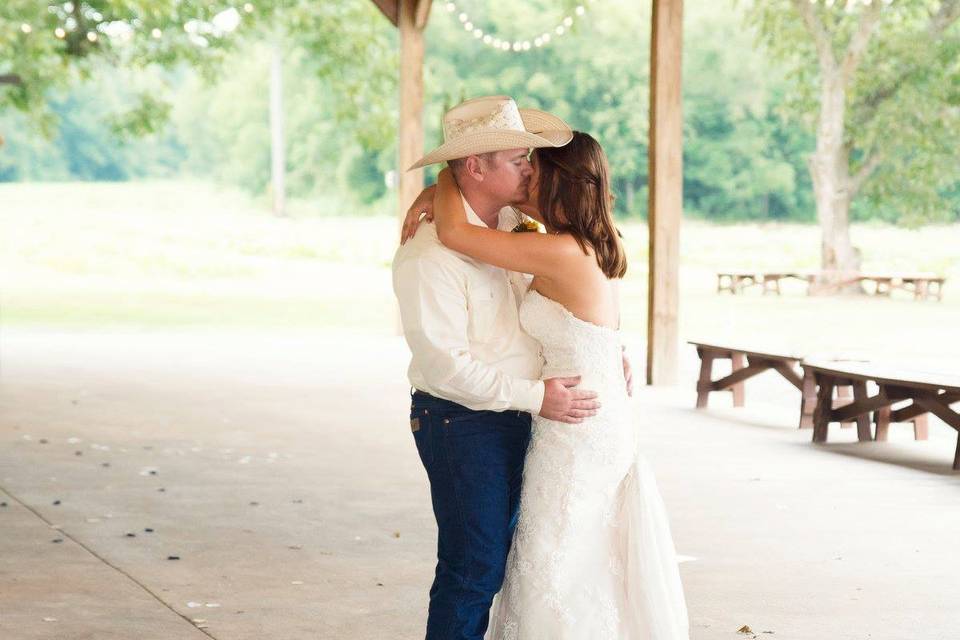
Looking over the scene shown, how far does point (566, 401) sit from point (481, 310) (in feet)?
0.96

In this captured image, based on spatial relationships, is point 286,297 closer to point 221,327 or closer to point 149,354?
point 221,327

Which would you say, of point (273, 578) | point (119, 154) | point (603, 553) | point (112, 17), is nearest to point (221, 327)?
point (112, 17)

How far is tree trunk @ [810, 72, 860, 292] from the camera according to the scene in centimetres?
2716

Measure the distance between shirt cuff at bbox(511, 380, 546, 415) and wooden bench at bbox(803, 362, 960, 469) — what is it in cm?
472

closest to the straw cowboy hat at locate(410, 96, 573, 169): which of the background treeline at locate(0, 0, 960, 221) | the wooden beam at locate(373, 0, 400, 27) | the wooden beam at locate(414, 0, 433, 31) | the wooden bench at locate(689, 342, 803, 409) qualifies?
Answer: the wooden bench at locate(689, 342, 803, 409)

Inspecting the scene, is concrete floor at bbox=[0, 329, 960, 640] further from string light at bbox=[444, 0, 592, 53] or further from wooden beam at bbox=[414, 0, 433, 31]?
string light at bbox=[444, 0, 592, 53]

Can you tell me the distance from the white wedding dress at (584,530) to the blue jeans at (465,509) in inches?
4.0

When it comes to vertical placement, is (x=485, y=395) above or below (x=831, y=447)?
above

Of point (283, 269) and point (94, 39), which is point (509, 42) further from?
point (94, 39)

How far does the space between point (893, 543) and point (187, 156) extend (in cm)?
4066

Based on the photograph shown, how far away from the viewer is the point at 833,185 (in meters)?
28.0

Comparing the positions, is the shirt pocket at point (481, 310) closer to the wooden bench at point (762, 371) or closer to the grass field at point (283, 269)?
the wooden bench at point (762, 371)

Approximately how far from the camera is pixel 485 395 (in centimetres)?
330

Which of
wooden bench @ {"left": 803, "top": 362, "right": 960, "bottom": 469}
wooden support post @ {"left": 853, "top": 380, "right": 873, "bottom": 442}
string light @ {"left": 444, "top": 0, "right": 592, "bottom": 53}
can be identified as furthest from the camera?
string light @ {"left": 444, "top": 0, "right": 592, "bottom": 53}
